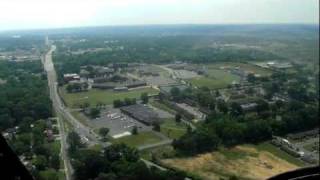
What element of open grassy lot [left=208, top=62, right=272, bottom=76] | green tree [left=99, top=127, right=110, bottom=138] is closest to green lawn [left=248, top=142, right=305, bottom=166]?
green tree [left=99, top=127, right=110, bottom=138]

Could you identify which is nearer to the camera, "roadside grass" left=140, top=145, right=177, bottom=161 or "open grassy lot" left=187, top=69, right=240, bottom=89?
"roadside grass" left=140, top=145, right=177, bottom=161

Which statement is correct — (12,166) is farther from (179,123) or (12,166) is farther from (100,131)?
(179,123)

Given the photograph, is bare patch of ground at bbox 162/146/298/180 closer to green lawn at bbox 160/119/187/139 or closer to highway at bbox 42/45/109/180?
green lawn at bbox 160/119/187/139

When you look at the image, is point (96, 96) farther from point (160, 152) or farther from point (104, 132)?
point (160, 152)

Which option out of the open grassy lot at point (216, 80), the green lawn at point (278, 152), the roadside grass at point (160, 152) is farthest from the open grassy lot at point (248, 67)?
the roadside grass at point (160, 152)

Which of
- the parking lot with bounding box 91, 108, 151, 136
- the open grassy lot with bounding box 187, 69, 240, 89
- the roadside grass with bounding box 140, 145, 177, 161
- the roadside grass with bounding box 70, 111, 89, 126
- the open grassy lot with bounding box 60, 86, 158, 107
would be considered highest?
the roadside grass with bounding box 140, 145, 177, 161

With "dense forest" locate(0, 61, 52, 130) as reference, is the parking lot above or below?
below

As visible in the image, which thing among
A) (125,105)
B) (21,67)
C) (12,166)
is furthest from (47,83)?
(12,166)

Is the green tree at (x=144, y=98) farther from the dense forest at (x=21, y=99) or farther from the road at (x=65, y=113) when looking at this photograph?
the dense forest at (x=21, y=99)
